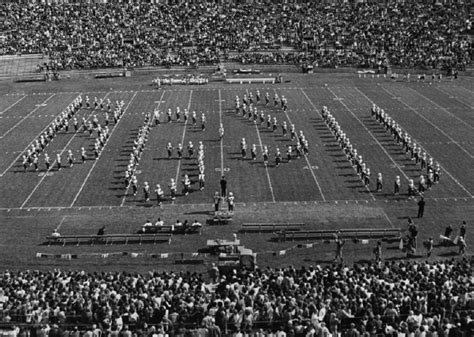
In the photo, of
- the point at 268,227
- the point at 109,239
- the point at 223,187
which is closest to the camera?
the point at 109,239

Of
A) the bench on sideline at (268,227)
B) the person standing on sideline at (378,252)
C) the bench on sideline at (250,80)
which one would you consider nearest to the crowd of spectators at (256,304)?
the person standing on sideline at (378,252)

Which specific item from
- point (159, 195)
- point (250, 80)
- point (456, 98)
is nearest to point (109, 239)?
point (159, 195)

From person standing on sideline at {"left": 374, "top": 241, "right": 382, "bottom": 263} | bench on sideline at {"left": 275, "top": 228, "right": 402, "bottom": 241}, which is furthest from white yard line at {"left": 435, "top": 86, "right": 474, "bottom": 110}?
person standing on sideline at {"left": 374, "top": 241, "right": 382, "bottom": 263}

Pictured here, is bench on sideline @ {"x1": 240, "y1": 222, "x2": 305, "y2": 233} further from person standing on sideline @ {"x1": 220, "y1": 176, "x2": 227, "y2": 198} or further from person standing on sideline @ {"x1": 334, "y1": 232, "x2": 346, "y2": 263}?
person standing on sideline @ {"x1": 220, "y1": 176, "x2": 227, "y2": 198}

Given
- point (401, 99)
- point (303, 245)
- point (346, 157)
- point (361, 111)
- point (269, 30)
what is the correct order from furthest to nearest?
point (269, 30), point (401, 99), point (361, 111), point (346, 157), point (303, 245)

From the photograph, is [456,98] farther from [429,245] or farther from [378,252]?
[378,252]

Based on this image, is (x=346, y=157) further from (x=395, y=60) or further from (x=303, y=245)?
(x=395, y=60)

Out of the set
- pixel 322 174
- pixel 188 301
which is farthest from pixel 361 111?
pixel 188 301

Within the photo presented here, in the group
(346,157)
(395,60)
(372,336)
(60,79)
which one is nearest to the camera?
(372,336)
